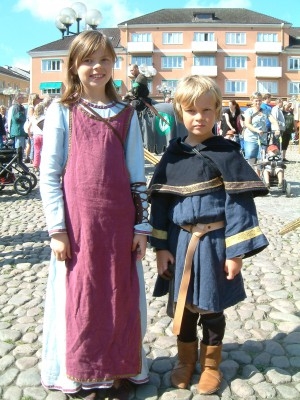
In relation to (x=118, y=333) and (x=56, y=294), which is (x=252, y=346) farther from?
(x=56, y=294)

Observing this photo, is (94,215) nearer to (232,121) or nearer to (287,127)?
(232,121)

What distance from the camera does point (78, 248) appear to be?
248cm

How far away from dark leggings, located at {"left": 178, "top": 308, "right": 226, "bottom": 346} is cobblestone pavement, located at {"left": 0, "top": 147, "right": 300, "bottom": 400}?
0.82 feet

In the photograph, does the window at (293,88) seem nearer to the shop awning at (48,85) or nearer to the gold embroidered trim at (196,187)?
the shop awning at (48,85)

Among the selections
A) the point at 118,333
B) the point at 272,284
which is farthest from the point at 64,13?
the point at 118,333

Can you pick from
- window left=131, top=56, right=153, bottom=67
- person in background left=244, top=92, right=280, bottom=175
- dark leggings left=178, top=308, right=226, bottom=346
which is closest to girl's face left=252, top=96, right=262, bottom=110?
person in background left=244, top=92, right=280, bottom=175

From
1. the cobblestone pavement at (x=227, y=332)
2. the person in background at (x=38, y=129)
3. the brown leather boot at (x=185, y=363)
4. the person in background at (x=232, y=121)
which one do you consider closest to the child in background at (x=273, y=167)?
the person in background at (x=232, y=121)

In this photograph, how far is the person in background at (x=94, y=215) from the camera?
8.07ft

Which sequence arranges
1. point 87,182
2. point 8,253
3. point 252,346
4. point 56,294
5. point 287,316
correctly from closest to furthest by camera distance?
point 87,182 < point 56,294 < point 252,346 < point 287,316 < point 8,253

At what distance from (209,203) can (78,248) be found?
687 millimetres

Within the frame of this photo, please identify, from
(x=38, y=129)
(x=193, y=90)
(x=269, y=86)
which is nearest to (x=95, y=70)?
(x=193, y=90)

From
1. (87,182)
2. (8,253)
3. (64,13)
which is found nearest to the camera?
(87,182)

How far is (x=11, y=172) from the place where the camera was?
9.93m

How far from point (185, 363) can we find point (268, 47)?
63.6 m
